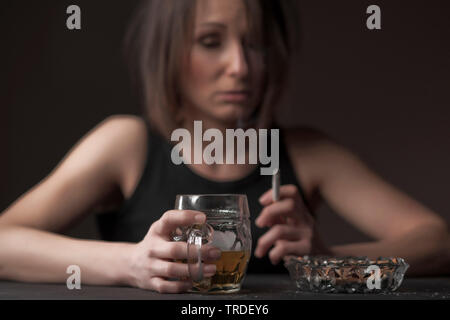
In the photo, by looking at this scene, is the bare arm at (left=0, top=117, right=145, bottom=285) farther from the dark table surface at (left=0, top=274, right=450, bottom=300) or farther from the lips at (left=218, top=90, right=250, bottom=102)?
the lips at (left=218, top=90, right=250, bottom=102)

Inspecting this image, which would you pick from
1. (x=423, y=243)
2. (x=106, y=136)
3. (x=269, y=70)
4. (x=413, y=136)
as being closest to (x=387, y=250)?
(x=423, y=243)

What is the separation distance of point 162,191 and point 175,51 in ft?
0.85

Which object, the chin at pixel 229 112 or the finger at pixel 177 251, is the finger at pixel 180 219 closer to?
the finger at pixel 177 251

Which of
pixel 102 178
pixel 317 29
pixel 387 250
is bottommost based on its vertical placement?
pixel 387 250

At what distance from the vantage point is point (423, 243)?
1040 mm

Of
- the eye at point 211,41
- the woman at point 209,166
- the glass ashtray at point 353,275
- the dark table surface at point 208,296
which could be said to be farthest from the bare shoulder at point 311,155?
the glass ashtray at point 353,275

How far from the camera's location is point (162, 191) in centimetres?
115

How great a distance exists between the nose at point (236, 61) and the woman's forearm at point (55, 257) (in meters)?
0.44

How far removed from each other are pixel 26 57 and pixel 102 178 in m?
0.52

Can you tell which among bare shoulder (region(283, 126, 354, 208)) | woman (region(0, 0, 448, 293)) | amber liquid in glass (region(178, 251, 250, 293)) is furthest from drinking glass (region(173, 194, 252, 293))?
bare shoulder (region(283, 126, 354, 208))

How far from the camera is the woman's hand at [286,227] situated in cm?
84

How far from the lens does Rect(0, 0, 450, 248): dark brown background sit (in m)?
1.47
